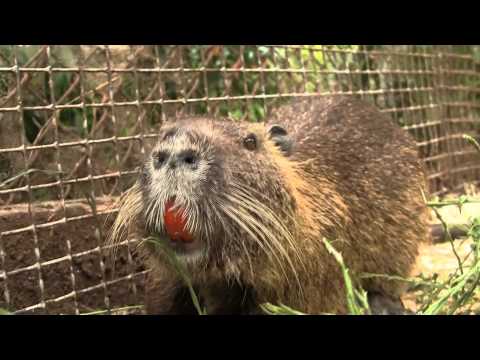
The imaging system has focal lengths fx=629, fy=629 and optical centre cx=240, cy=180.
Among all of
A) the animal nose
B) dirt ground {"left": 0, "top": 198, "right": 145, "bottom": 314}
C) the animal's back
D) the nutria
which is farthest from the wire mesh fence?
the animal nose

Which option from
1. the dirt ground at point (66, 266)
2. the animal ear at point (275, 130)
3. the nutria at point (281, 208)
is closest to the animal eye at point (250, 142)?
the nutria at point (281, 208)

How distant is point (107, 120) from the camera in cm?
436

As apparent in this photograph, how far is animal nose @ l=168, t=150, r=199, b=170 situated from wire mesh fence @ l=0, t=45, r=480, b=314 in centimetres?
80

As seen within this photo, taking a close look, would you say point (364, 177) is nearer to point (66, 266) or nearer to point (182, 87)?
point (182, 87)

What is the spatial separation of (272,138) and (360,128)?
930mm

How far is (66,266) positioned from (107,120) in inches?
50.0

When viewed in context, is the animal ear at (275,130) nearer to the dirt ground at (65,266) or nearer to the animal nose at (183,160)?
the animal nose at (183,160)

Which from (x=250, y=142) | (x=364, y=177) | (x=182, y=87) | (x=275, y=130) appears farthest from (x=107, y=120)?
(x=250, y=142)

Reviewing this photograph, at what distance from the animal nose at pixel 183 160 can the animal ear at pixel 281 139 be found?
2.72ft

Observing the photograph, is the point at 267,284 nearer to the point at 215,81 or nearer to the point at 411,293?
the point at 411,293

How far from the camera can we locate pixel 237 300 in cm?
267

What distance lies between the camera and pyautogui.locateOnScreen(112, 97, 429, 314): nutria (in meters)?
2.19

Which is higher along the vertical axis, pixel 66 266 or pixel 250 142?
pixel 250 142

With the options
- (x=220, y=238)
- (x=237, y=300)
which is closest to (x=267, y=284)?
(x=237, y=300)
